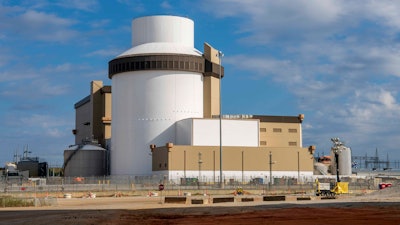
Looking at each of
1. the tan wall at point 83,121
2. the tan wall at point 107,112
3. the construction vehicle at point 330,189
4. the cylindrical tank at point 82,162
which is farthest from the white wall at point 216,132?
the construction vehicle at point 330,189

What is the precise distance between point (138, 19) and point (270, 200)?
74580 mm

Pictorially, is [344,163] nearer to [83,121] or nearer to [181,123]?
[181,123]

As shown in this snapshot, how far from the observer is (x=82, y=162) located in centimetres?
13025

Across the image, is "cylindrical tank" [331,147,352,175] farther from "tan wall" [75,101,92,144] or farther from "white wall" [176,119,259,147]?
"tan wall" [75,101,92,144]

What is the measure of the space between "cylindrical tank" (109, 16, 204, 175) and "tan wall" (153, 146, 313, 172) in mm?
6578

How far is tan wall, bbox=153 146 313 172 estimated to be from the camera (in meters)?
111

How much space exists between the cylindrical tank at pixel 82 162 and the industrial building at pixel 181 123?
149 inches

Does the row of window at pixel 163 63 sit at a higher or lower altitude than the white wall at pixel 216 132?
higher

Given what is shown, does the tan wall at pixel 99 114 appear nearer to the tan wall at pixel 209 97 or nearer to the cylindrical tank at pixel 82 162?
the cylindrical tank at pixel 82 162

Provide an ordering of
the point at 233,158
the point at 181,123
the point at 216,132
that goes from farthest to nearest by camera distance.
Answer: the point at 181,123, the point at 216,132, the point at 233,158

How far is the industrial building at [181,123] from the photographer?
4456 inches

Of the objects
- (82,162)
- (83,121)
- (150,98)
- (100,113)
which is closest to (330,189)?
(150,98)

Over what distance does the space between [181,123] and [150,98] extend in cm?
756

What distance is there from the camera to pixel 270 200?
65062 mm
